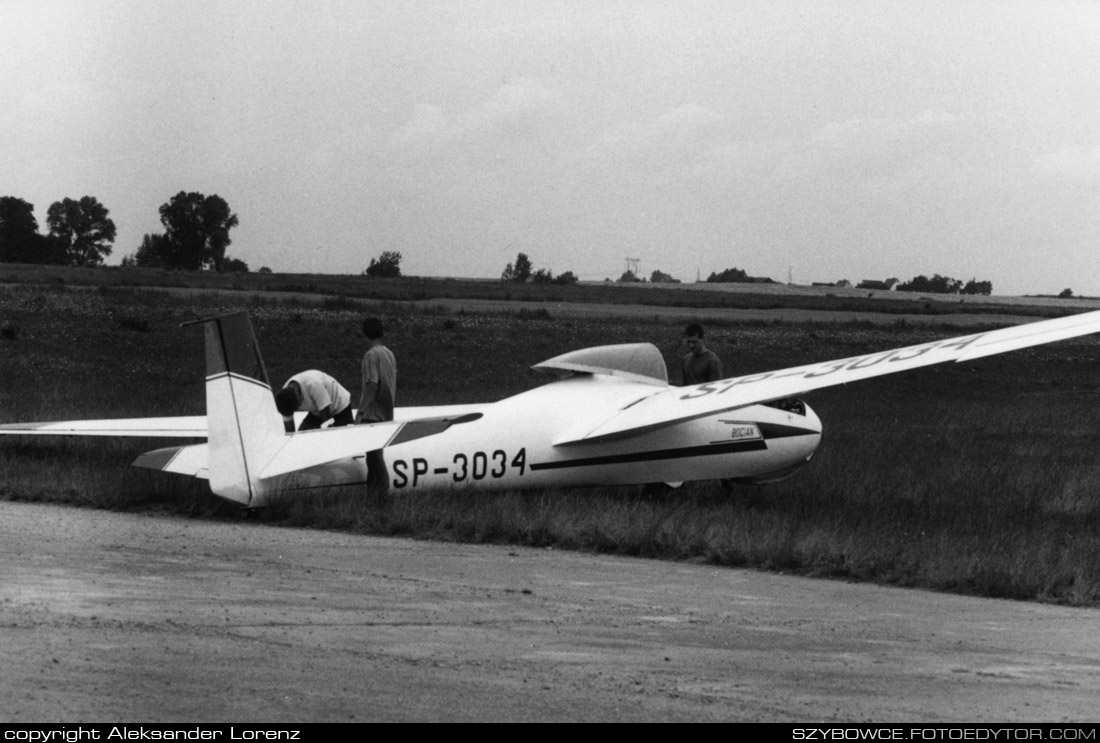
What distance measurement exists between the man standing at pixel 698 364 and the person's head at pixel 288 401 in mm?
4833

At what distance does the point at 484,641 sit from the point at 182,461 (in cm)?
663

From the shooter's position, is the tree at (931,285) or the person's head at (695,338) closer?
the person's head at (695,338)

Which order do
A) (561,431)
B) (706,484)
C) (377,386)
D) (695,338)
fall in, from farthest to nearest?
(695,338) < (706,484) < (377,386) < (561,431)

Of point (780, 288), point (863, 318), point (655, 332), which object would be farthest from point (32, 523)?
point (780, 288)

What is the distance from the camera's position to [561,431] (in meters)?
13.9

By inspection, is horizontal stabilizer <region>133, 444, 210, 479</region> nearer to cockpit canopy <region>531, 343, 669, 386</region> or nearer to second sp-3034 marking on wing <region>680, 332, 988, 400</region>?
cockpit canopy <region>531, 343, 669, 386</region>

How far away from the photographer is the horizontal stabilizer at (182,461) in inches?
523

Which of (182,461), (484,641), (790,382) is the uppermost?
(790,382)

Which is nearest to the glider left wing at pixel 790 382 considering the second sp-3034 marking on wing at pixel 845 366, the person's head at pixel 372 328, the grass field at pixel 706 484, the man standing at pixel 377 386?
the second sp-3034 marking on wing at pixel 845 366

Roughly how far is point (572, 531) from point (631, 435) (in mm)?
2316

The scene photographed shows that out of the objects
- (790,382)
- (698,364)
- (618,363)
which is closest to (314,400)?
(618,363)

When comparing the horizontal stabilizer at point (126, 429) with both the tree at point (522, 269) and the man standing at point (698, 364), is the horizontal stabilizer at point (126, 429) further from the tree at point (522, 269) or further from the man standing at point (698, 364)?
the tree at point (522, 269)

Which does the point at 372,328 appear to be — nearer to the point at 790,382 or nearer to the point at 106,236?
the point at 790,382

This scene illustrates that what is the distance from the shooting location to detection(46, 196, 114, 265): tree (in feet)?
416
